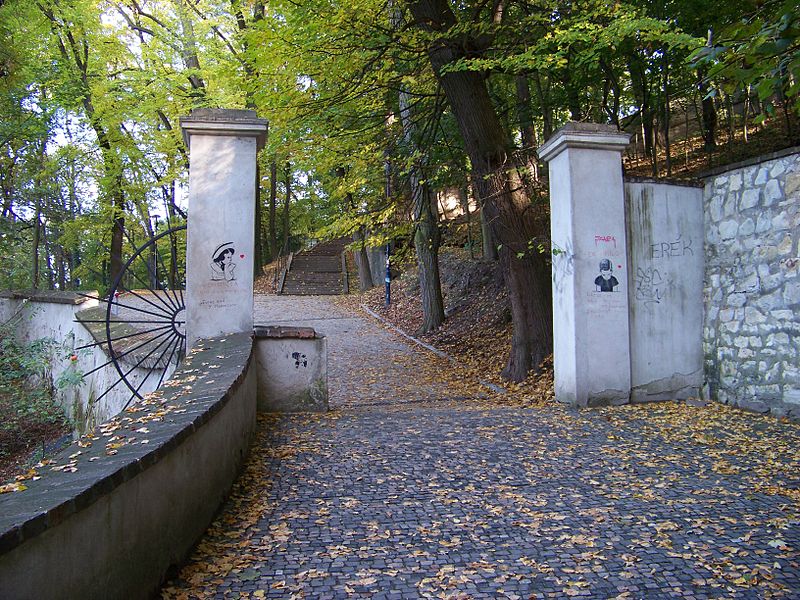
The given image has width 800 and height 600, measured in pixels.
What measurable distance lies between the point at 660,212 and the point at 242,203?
4.74m

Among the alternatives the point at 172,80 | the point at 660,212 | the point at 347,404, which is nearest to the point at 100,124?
the point at 172,80

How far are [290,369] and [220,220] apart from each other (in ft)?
5.78

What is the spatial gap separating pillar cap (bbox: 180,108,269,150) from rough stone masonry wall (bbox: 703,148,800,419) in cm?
514

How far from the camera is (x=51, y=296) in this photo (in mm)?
13422

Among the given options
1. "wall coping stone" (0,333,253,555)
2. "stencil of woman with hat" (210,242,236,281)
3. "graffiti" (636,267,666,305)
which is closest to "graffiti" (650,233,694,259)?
"graffiti" (636,267,666,305)

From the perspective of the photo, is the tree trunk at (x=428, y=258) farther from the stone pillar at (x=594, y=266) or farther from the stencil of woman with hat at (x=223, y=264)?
the stencil of woman with hat at (x=223, y=264)

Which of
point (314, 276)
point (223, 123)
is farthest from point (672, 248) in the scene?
point (314, 276)

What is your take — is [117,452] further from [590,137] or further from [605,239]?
[590,137]

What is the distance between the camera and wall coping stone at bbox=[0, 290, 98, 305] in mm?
12070

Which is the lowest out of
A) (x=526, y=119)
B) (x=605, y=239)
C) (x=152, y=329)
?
(x=152, y=329)

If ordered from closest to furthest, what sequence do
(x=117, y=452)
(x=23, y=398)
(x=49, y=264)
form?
(x=117, y=452) < (x=23, y=398) < (x=49, y=264)

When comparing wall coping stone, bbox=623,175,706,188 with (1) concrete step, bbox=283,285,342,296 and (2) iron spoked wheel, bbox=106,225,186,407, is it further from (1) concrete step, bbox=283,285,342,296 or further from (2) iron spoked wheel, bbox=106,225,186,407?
(1) concrete step, bbox=283,285,342,296

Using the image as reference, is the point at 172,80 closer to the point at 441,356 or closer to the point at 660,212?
the point at 441,356

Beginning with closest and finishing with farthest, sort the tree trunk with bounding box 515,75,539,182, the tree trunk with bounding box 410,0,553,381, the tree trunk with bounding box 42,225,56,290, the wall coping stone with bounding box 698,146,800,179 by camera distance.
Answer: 1. the wall coping stone with bounding box 698,146,800,179
2. the tree trunk with bounding box 410,0,553,381
3. the tree trunk with bounding box 515,75,539,182
4. the tree trunk with bounding box 42,225,56,290
